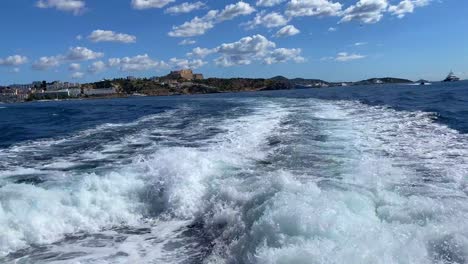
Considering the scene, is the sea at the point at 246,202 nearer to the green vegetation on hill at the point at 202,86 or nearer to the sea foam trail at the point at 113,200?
the sea foam trail at the point at 113,200

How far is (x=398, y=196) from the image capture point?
8.77 metres

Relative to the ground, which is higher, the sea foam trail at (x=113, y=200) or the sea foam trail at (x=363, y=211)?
the sea foam trail at (x=363, y=211)

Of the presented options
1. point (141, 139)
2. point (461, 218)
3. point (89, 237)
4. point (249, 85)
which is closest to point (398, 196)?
point (461, 218)

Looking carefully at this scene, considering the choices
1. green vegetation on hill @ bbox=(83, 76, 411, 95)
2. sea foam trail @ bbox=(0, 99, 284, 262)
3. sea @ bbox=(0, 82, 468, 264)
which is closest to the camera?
sea @ bbox=(0, 82, 468, 264)

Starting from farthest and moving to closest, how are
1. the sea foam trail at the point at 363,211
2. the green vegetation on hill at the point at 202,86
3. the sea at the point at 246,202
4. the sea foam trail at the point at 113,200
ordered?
the green vegetation on hill at the point at 202,86 → the sea foam trail at the point at 113,200 → the sea at the point at 246,202 → the sea foam trail at the point at 363,211

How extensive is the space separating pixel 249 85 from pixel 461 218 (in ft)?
557

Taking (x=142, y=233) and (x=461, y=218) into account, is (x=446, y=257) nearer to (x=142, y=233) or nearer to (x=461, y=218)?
(x=461, y=218)

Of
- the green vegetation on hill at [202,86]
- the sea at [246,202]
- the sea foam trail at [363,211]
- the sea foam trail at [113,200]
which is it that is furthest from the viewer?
the green vegetation on hill at [202,86]

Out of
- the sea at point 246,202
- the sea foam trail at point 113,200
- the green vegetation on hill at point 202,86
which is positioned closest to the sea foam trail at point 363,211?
the sea at point 246,202

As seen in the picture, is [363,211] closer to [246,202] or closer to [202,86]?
[246,202]

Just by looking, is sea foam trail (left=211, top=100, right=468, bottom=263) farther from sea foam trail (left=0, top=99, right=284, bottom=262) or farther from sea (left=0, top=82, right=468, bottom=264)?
sea foam trail (left=0, top=99, right=284, bottom=262)

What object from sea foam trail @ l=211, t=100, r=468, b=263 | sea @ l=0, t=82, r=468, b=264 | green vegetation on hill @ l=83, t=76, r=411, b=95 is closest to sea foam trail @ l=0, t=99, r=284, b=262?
sea @ l=0, t=82, r=468, b=264

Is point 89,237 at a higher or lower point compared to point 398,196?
lower

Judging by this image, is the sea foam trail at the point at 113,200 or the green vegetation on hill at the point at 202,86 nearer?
the sea foam trail at the point at 113,200
